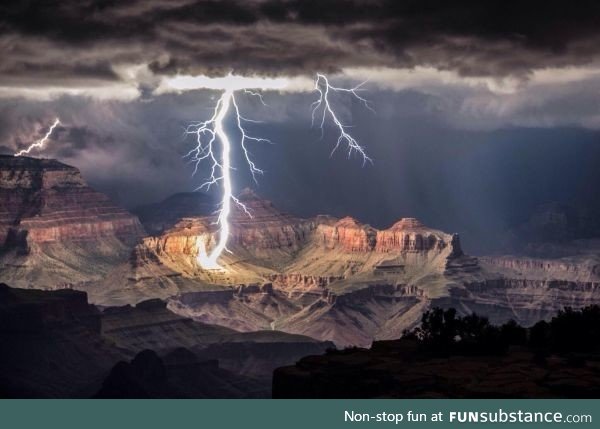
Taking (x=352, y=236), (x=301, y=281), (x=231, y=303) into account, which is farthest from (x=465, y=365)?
(x=352, y=236)

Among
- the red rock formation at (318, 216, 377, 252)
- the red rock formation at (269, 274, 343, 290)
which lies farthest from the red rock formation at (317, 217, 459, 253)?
the red rock formation at (269, 274, 343, 290)

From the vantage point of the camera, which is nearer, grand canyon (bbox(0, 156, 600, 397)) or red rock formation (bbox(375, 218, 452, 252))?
grand canyon (bbox(0, 156, 600, 397))

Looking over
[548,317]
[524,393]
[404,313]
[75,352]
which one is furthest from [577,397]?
[404,313]

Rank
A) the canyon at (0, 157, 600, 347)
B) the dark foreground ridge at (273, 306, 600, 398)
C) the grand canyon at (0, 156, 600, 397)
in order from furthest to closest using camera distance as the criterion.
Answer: the canyon at (0, 157, 600, 347) → the grand canyon at (0, 156, 600, 397) → the dark foreground ridge at (273, 306, 600, 398)

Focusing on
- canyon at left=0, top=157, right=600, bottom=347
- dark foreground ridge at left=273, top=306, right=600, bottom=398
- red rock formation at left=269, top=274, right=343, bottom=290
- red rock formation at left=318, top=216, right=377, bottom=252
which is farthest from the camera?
red rock formation at left=318, top=216, right=377, bottom=252

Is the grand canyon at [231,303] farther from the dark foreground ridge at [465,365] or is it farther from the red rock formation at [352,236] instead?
the dark foreground ridge at [465,365]

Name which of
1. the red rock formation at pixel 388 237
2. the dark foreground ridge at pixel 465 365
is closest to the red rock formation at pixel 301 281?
the red rock formation at pixel 388 237

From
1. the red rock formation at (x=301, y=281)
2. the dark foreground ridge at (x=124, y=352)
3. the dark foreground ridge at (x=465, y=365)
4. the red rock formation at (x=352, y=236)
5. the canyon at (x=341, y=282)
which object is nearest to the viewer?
the dark foreground ridge at (x=465, y=365)

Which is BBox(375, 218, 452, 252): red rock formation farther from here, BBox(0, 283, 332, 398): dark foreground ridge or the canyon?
BBox(0, 283, 332, 398): dark foreground ridge

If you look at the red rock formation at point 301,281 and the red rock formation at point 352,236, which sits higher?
the red rock formation at point 352,236
